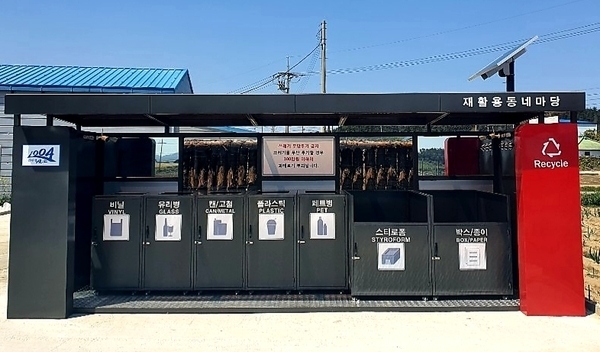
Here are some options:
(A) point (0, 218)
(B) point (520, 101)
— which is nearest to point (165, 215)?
(B) point (520, 101)

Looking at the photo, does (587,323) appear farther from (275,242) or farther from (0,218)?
(0,218)

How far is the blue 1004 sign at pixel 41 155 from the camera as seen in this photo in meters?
5.96

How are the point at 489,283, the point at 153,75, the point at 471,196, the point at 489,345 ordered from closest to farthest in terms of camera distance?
the point at 489,345
the point at 489,283
the point at 471,196
the point at 153,75

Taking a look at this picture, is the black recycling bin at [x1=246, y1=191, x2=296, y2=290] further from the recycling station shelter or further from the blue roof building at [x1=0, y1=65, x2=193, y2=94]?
the blue roof building at [x1=0, y1=65, x2=193, y2=94]

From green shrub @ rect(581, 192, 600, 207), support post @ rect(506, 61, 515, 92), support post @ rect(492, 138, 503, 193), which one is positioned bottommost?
green shrub @ rect(581, 192, 600, 207)

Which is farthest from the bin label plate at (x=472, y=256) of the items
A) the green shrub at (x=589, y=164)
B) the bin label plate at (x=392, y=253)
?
the green shrub at (x=589, y=164)

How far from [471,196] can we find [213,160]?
4.37 meters

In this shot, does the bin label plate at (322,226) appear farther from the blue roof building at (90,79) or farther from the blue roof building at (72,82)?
the blue roof building at (90,79)

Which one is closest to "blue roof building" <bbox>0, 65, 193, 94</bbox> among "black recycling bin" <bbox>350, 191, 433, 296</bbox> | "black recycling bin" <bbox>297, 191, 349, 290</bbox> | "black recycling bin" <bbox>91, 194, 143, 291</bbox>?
"black recycling bin" <bbox>91, 194, 143, 291</bbox>

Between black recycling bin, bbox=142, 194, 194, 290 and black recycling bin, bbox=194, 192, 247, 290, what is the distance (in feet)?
0.52

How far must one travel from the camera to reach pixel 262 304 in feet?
20.9

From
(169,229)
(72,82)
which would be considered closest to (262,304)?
(169,229)

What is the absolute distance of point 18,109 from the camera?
5844 millimetres

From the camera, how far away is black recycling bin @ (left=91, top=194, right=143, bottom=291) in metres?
6.70
